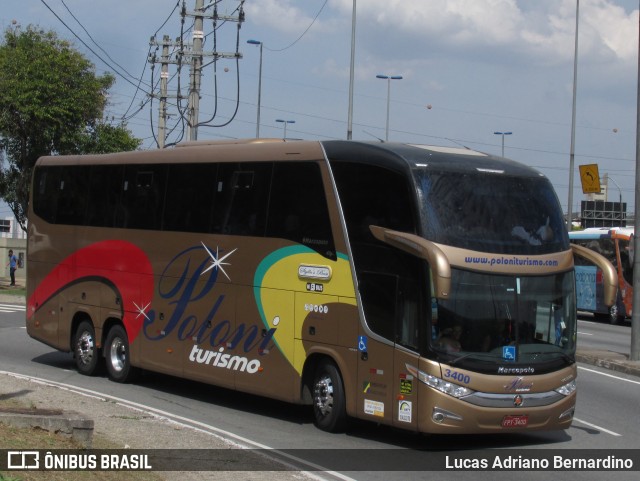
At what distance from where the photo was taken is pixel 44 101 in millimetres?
35625

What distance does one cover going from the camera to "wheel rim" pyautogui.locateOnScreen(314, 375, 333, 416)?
1309cm

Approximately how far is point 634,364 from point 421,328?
10.5 meters

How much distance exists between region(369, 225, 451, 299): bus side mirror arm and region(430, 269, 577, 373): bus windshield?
1.50ft

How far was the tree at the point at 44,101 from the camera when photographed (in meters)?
35.1

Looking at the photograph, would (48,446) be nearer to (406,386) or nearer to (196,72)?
(406,386)

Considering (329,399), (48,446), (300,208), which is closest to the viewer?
(48,446)

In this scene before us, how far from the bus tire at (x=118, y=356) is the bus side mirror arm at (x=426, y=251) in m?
6.78

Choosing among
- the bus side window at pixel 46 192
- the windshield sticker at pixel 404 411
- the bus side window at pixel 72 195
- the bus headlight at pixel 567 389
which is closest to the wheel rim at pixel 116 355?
the bus side window at pixel 72 195

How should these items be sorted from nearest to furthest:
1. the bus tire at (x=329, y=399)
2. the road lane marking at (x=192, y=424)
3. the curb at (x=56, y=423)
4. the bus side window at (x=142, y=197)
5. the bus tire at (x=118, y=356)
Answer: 1. the curb at (x=56, y=423)
2. the road lane marking at (x=192, y=424)
3. the bus tire at (x=329, y=399)
4. the bus side window at (x=142, y=197)
5. the bus tire at (x=118, y=356)

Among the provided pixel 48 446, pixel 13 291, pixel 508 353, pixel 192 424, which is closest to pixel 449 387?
pixel 508 353

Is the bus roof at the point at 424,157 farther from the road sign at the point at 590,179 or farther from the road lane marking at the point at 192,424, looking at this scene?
the road sign at the point at 590,179

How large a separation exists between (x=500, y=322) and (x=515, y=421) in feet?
3.90

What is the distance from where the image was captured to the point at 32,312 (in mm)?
20062

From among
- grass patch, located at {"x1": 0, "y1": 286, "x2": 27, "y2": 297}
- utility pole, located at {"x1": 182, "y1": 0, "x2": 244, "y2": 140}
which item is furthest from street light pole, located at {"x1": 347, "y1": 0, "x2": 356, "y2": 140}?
grass patch, located at {"x1": 0, "y1": 286, "x2": 27, "y2": 297}
